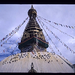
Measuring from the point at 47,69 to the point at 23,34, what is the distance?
27.8 ft

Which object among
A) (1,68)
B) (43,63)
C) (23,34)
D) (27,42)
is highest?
(23,34)

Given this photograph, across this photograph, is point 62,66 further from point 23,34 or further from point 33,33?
point 23,34

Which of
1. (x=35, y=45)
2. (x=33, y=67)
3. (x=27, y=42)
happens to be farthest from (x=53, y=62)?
(x=27, y=42)

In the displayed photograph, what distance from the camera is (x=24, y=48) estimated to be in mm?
12227

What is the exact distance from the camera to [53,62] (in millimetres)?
7656

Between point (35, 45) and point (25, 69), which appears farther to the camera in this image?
point (35, 45)

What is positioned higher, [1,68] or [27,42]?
[27,42]
